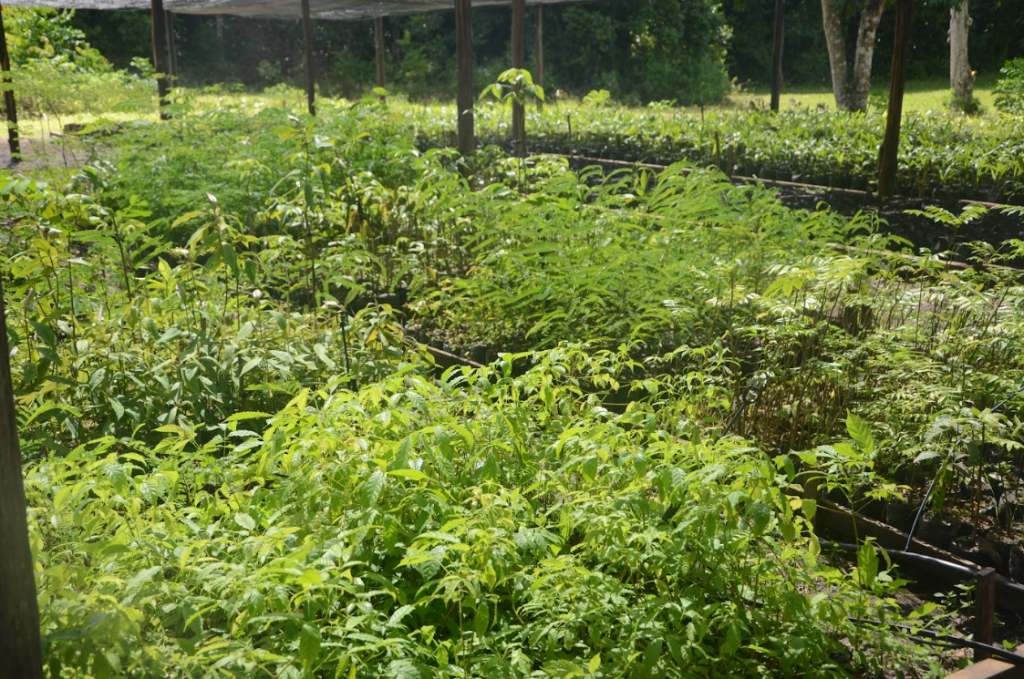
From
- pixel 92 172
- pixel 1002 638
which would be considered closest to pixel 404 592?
pixel 1002 638

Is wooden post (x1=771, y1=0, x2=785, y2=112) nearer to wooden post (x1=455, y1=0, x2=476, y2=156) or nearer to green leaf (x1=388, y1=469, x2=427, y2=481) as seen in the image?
wooden post (x1=455, y1=0, x2=476, y2=156)

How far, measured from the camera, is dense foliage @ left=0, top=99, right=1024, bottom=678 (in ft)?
6.24

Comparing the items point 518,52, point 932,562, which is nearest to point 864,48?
point 518,52

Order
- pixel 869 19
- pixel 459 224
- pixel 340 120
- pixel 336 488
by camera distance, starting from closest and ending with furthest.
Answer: pixel 336 488
pixel 459 224
pixel 340 120
pixel 869 19

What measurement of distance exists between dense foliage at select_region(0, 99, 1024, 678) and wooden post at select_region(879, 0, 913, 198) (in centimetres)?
233

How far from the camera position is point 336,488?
2.28 metres

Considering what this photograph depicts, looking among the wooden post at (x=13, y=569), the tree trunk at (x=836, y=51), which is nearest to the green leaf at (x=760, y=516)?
the wooden post at (x=13, y=569)

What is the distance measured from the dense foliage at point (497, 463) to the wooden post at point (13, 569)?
8 centimetres

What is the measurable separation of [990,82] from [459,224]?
23074 mm

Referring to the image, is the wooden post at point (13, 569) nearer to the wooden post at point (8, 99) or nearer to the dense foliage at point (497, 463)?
the dense foliage at point (497, 463)

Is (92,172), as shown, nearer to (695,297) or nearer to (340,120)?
(695,297)

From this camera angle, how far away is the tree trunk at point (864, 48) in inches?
570

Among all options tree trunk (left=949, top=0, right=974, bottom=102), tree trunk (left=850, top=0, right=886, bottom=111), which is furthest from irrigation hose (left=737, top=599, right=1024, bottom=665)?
tree trunk (left=949, top=0, right=974, bottom=102)

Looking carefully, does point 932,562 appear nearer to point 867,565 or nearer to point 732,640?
point 867,565
